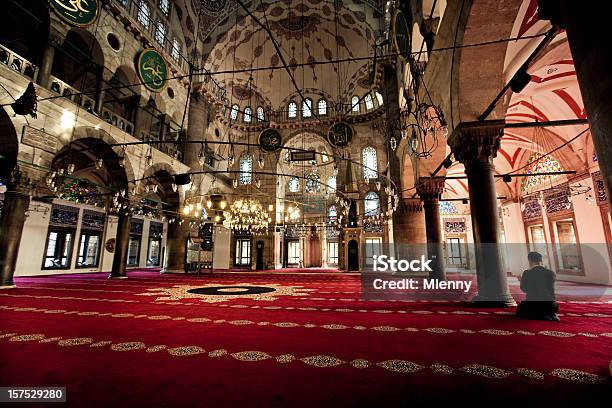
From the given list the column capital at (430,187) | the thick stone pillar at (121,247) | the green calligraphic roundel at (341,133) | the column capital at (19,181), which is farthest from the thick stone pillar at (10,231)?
the green calligraphic roundel at (341,133)

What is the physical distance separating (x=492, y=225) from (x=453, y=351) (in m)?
2.54

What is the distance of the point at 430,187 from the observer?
710 cm

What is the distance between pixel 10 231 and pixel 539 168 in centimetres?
1497

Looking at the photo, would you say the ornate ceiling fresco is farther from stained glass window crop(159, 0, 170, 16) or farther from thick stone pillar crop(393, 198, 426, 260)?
thick stone pillar crop(393, 198, 426, 260)

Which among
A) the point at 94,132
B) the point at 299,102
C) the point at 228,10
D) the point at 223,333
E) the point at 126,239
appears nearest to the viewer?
the point at 223,333

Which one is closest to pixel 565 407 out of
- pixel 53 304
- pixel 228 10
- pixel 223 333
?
pixel 223 333

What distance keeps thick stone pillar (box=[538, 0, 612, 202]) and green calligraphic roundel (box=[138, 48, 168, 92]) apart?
11.3 metres

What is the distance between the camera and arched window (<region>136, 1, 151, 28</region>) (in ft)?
34.8

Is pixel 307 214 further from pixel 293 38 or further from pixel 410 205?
pixel 293 38

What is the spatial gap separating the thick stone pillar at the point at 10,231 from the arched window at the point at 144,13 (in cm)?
829

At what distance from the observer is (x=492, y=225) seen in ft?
12.5

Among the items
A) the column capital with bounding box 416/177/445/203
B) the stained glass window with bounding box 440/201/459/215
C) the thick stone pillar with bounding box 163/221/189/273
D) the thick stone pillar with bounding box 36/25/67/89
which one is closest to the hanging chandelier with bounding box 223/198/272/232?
the thick stone pillar with bounding box 163/221/189/273

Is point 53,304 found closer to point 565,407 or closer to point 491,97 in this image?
point 565,407

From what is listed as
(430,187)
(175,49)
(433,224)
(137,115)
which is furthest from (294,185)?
(433,224)
